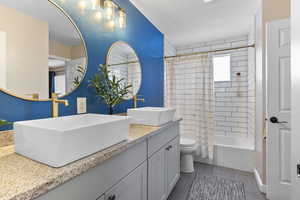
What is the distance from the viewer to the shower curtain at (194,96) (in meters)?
2.62

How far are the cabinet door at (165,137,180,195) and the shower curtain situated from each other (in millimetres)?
906

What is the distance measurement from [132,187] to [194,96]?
2.10 m

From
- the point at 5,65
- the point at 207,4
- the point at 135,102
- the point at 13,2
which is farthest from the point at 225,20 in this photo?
the point at 5,65

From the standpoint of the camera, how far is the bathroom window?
3275mm

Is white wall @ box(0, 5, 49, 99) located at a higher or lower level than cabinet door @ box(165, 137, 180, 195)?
higher

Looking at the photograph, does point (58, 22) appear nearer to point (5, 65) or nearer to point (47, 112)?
point (5, 65)

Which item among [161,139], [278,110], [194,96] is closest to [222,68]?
[194,96]

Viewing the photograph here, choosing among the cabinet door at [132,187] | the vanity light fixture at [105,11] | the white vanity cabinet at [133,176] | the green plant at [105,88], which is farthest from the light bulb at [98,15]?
the cabinet door at [132,187]

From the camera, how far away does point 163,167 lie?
1.54m

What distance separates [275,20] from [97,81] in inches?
79.8

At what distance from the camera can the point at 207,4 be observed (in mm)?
1993

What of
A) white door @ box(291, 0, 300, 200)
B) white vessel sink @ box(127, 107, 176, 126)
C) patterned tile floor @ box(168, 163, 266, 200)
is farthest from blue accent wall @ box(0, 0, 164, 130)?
white door @ box(291, 0, 300, 200)

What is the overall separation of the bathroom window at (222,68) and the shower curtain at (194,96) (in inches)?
33.4

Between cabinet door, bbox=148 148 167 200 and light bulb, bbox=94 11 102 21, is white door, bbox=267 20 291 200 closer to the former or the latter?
cabinet door, bbox=148 148 167 200
